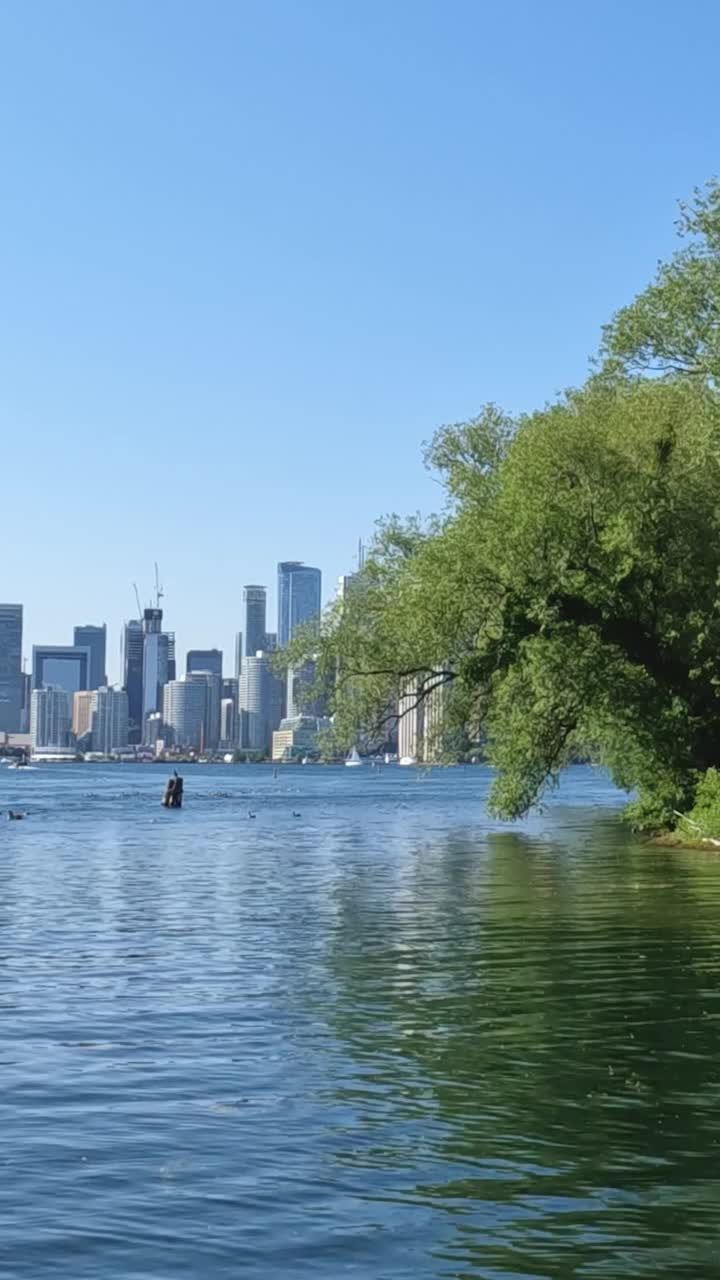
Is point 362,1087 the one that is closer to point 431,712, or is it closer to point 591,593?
point 591,593

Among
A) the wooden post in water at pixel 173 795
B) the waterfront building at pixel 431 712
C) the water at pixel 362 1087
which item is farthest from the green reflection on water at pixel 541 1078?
the wooden post in water at pixel 173 795

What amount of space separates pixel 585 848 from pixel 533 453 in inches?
567

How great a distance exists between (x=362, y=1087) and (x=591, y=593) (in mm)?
35087

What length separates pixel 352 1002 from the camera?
2314 centimetres

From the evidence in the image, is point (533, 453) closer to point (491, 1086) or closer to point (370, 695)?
point (370, 695)

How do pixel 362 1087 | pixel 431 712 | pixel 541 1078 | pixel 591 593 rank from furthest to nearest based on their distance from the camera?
pixel 431 712 < pixel 591 593 < pixel 541 1078 < pixel 362 1087

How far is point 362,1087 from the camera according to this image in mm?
17391

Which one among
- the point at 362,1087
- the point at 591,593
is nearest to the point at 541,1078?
the point at 362,1087

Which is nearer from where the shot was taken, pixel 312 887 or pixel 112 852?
pixel 312 887

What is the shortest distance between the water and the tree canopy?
1358 centimetres

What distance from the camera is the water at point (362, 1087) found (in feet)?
40.1

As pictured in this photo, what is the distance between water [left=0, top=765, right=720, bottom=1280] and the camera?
12.2 metres

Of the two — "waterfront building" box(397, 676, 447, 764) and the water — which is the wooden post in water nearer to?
Answer: "waterfront building" box(397, 676, 447, 764)

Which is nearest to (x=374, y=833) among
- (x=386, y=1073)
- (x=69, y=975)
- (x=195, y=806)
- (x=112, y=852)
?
(x=112, y=852)
